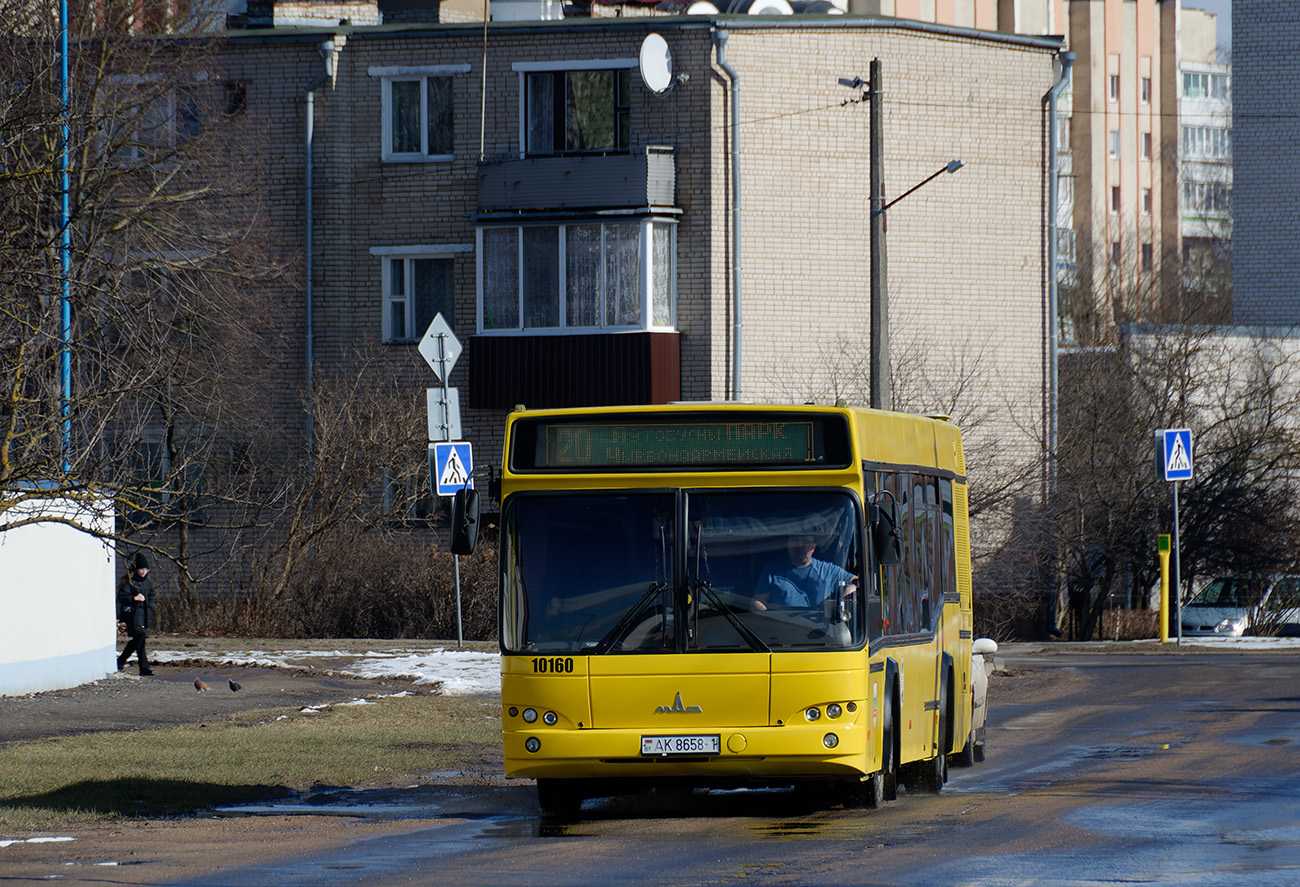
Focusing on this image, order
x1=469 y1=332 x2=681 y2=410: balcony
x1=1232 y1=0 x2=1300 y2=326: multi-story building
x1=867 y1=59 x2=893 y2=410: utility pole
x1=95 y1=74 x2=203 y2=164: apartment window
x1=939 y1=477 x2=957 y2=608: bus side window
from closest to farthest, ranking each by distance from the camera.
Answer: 1. x1=939 y1=477 x2=957 y2=608: bus side window
2. x1=867 y1=59 x2=893 y2=410: utility pole
3. x1=95 y1=74 x2=203 y2=164: apartment window
4. x1=469 y1=332 x2=681 y2=410: balcony
5. x1=1232 y1=0 x2=1300 y2=326: multi-story building

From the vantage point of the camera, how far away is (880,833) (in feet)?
37.0

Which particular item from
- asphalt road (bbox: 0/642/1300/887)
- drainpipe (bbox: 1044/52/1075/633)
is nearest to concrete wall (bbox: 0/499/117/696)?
asphalt road (bbox: 0/642/1300/887)

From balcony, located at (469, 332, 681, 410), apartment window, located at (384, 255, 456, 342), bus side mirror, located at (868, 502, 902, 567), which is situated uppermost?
apartment window, located at (384, 255, 456, 342)

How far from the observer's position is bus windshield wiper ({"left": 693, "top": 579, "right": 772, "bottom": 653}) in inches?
463

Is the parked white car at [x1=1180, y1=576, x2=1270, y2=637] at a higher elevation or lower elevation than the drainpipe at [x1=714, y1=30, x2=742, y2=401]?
lower

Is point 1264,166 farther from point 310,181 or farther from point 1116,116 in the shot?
point 1116,116

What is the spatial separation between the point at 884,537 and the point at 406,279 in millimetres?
25587

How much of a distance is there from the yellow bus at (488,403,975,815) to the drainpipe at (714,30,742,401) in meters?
22.4

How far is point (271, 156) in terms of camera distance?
3659 cm

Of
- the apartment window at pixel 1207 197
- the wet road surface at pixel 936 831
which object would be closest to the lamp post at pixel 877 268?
the wet road surface at pixel 936 831

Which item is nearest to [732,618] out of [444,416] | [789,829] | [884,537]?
[884,537]

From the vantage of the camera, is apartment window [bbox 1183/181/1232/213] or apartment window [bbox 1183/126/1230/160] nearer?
apartment window [bbox 1183/181/1232/213]

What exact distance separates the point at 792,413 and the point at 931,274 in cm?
2489

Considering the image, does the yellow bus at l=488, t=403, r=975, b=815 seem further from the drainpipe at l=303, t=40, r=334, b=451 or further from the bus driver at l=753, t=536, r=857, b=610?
the drainpipe at l=303, t=40, r=334, b=451
